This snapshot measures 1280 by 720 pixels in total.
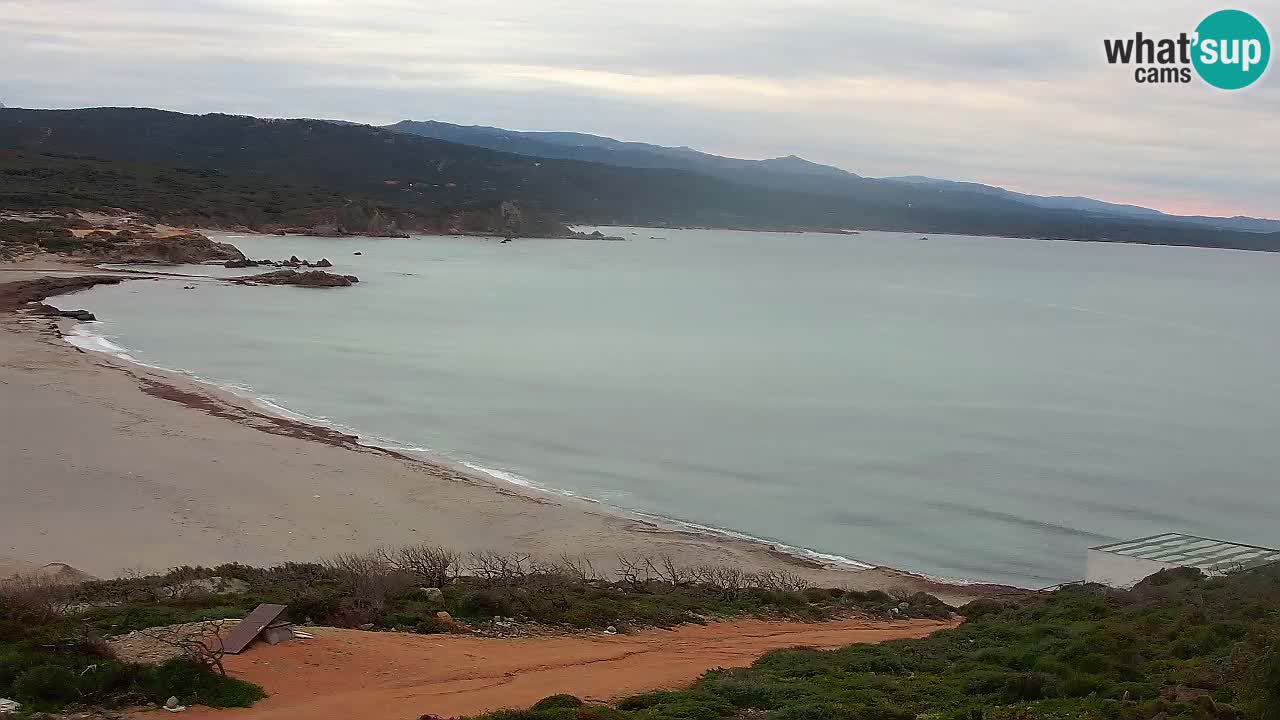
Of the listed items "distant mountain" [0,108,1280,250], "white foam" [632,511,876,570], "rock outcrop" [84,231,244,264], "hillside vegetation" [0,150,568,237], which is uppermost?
"distant mountain" [0,108,1280,250]

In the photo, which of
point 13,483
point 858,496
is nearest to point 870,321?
point 858,496

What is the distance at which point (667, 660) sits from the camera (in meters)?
9.63

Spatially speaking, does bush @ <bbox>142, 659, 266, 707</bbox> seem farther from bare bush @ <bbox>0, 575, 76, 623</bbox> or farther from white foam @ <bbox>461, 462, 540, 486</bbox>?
white foam @ <bbox>461, 462, 540, 486</bbox>

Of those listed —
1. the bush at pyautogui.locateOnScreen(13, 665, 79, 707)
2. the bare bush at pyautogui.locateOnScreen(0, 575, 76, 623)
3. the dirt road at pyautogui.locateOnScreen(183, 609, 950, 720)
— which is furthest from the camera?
the bare bush at pyautogui.locateOnScreen(0, 575, 76, 623)

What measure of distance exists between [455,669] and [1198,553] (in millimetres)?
11299

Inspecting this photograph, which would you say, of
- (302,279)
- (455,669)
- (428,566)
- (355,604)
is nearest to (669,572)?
(428,566)

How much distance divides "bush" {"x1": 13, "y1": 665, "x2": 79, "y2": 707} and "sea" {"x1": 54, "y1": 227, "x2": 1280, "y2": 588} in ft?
39.0

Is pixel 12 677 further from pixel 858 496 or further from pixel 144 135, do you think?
pixel 144 135

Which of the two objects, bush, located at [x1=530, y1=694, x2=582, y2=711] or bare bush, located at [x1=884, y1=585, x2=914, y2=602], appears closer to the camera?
bush, located at [x1=530, y1=694, x2=582, y2=711]

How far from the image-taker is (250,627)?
866 cm

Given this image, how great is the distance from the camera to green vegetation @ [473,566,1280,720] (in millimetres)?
7188

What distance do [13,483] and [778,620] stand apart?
40.2 ft

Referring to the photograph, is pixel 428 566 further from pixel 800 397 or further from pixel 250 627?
pixel 800 397

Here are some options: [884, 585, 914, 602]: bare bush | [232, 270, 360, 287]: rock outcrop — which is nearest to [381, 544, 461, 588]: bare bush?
[884, 585, 914, 602]: bare bush
